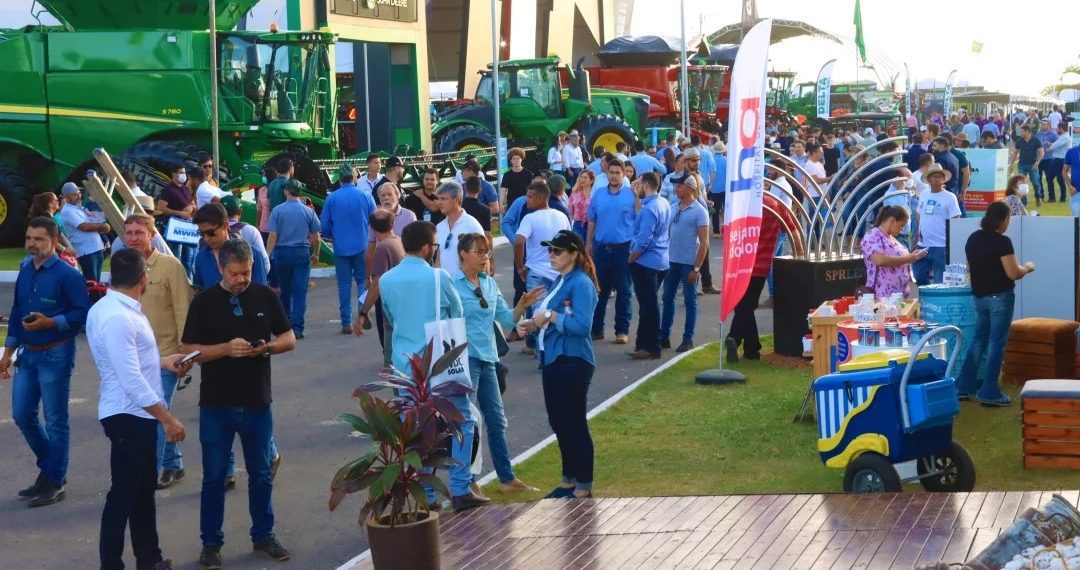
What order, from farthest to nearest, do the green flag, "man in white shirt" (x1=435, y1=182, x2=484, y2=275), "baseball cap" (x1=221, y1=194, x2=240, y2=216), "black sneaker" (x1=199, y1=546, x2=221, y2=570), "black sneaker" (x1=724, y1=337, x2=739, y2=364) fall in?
the green flag
"baseball cap" (x1=221, y1=194, x2=240, y2=216)
"black sneaker" (x1=724, y1=337, x2=739, y2=364)
"man in white shirt" (x1=435, y1=182, x2=484, y2=275)
"black sneaker" (x1=199, y1=546, x2=221, y2=570)

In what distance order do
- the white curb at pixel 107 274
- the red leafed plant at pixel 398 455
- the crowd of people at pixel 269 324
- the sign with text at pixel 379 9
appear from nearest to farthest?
the red leafed plant at pixel 398 455 → the crowd of people at pixel 269 324 → the white curb at pixel 107 274 → the sign with text at pixel 379 9

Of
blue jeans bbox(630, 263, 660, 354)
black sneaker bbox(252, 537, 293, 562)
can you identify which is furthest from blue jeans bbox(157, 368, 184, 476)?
blue jeans bbox(630, 263, 660, 354)

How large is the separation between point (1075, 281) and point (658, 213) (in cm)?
386

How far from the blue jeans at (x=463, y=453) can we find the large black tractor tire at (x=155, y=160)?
14.4 m

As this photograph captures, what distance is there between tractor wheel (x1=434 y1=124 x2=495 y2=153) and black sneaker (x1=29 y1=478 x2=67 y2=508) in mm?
23414

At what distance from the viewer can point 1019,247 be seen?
39.7ft

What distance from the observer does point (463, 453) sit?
26.2 feet

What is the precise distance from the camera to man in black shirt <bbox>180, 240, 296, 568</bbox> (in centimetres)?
713

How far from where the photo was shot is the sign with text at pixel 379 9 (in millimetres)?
27517

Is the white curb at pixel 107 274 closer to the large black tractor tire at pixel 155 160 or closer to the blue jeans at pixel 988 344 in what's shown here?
the large black tractor tire at pixel 155 160

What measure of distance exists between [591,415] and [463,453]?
2.82 metres

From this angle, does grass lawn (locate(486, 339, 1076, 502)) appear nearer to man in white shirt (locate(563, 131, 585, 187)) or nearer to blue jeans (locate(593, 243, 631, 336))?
blue jeans (locate(593, 243, 631, 336))

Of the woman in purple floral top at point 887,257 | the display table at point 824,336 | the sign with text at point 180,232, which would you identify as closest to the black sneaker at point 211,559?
the sign with text at point 180,232

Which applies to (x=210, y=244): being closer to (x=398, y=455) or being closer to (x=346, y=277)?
(x=398, y=455)
